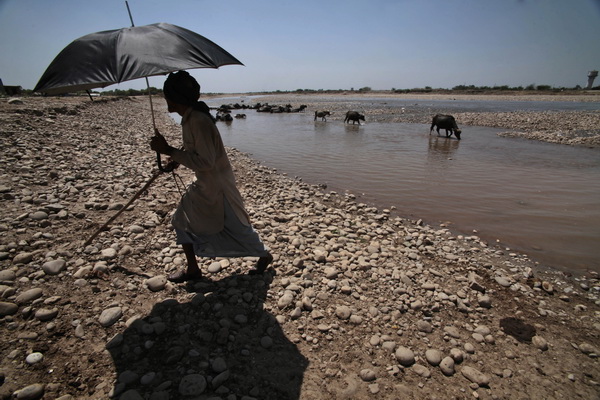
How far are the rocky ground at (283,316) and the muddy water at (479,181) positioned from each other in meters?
0.93

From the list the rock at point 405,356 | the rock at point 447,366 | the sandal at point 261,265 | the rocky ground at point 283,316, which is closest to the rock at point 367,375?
the rocky ground at point 283,316

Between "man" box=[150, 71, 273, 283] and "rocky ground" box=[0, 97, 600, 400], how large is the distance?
1.58 feet

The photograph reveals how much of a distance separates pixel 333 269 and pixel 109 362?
2.59 m

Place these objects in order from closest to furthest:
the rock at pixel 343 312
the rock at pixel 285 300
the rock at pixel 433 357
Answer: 1. the rock at pixel 433 357
2. the rock at pixel 343 312
3. the rock at pixel 285 300

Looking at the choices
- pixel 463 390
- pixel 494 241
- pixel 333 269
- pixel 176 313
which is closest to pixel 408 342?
pixel 463 390

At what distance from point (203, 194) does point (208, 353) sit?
1.53 metres

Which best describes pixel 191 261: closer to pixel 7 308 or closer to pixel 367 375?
pixel 7 308

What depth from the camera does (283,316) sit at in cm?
304

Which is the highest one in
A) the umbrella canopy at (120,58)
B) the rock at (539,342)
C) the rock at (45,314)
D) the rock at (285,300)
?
the umbrella canopy at (120,58)

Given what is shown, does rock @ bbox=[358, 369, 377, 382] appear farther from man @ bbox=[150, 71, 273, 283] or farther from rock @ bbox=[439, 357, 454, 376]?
man @ bbox=[150, 71, 273, 283]

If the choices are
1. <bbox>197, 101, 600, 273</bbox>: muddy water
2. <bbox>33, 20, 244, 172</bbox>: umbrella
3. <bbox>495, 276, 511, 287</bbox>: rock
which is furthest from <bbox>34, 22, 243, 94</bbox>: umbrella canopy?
<bbox>197, 101, 600, 273</bbox>: muddy water

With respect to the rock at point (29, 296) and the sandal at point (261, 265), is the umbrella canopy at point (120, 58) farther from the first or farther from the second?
the sandal at point (261, 265)

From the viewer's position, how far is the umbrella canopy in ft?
7.63

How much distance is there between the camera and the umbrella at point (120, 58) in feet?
7.63
